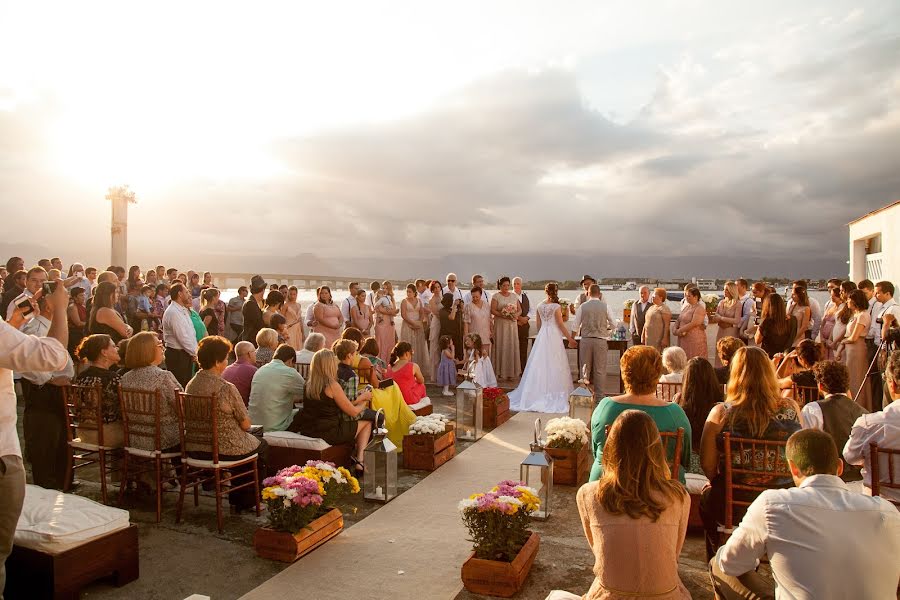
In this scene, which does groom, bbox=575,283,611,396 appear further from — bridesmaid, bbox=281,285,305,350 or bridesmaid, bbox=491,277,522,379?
bridesmaid, bbox=281,285,305,350

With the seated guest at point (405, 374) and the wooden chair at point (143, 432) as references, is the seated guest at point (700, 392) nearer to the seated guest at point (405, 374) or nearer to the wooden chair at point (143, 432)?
the seated guest at point (405, 374)

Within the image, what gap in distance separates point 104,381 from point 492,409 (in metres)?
4.71

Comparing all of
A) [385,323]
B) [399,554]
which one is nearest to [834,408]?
[399,554]

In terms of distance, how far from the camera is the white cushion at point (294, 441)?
5684mm

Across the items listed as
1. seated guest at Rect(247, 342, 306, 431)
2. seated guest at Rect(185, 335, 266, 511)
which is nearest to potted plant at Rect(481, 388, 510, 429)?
seated guest at Rect(247, 342, 306, 431)

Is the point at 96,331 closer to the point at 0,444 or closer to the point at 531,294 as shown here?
the point at 0,444

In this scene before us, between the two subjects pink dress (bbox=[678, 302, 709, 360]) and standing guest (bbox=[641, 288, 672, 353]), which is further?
standing guest (bbox=[641, 288, 672, 353])

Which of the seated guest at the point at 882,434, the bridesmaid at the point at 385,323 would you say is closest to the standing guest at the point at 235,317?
the bridesmaid at the point at 385,323

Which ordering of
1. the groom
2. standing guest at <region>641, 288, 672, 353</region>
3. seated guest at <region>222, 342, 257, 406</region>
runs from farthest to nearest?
standing guest at <region>641, 288, 672, 353</region> < the groom < seated guest at <region>222, 342, 257, 406</region>

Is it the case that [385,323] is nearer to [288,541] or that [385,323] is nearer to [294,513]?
[294,513]

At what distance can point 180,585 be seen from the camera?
153 inches

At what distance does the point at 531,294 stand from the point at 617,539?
1107 cm

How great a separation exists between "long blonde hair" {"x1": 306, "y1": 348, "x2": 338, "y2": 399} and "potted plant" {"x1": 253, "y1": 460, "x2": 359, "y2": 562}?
134 centimetres

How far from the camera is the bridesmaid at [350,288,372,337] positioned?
37.4 feet
